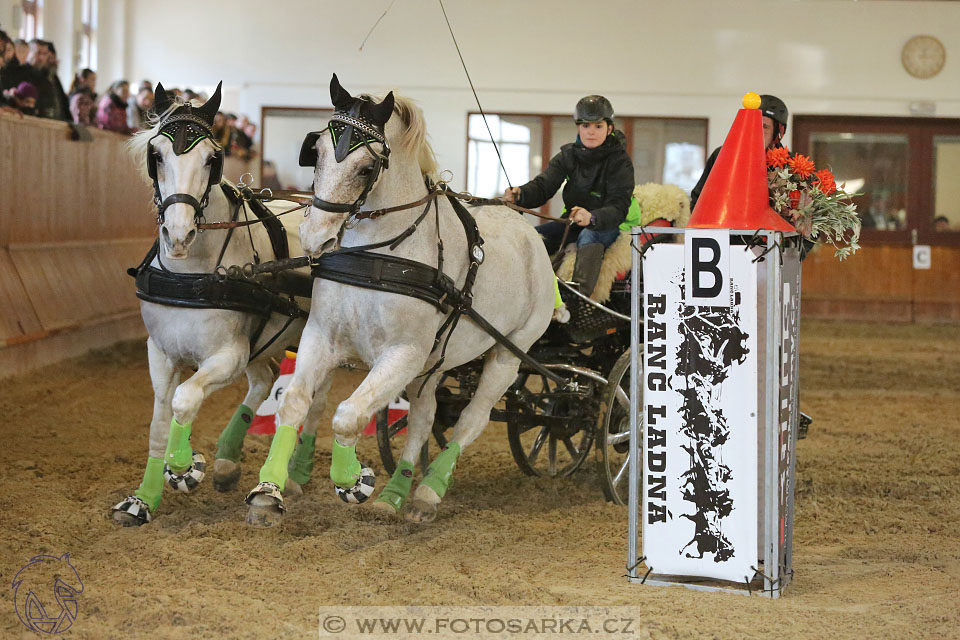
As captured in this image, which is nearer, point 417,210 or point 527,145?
point 417,210

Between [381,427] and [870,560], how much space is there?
2386mm

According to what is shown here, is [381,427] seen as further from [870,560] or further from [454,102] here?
[454,102]

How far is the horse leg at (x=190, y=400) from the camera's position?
3.90m

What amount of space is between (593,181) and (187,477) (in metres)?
2.54

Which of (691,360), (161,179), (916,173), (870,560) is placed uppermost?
(916,173)

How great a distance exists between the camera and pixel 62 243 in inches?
350

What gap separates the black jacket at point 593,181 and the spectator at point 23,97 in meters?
5.46

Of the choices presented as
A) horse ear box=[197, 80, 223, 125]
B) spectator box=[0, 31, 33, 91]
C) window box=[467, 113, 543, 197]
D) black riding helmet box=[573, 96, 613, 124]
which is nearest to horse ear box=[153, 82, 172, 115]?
horse ear box=[197, 80, 223, 125]

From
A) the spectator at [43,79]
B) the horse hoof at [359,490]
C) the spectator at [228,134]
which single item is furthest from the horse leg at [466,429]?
the spectator at [228,134]

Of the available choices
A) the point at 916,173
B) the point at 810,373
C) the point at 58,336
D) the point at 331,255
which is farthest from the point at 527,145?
the point at 331,255

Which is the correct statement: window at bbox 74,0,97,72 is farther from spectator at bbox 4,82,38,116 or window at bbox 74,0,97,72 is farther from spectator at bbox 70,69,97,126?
spectator at bbox 4,82,38,116

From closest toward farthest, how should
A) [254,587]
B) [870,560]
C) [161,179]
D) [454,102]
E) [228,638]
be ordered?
1. [228,638]
2. [254,587]
3. [161,179]
4. [870,560]
5. [454,102]

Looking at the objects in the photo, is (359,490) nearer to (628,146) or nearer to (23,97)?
(23,97)

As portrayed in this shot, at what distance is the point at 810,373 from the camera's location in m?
10.2
